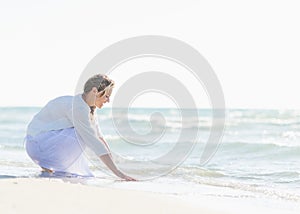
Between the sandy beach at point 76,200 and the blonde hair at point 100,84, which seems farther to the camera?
the blonde hair at point 100,84

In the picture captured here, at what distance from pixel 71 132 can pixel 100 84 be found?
1.98ft

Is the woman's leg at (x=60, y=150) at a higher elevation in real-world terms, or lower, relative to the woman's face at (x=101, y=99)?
lower

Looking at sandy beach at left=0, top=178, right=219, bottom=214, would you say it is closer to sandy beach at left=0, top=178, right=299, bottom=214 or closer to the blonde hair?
sandy beach at left=0, top=178, right=299, bottom=214

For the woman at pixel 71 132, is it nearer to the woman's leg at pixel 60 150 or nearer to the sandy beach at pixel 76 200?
the woman's leg at pixel 60 150

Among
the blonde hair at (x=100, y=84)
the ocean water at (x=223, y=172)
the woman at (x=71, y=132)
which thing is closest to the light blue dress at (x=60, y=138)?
the woman at (x=71, y=132)

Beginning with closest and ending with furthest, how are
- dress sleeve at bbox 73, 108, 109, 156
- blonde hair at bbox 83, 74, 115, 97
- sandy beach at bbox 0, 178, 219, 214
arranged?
sandy beach at bbox 0, 178, 219, 214 → dress sleeve at bbox 73, 108, 109, 156 → blonde hair at bbox 83, 74, 115, 97

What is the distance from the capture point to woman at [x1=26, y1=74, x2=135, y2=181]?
5.20 meters

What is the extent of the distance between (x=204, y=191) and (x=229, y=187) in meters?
0.68

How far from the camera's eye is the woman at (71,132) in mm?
5195

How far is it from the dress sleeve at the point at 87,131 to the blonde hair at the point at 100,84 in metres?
0.25

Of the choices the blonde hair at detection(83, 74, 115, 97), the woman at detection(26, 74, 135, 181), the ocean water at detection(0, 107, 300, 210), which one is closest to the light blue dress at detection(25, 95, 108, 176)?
the woman at detection(26, 74, 135, 181)

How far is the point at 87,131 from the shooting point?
204 inches

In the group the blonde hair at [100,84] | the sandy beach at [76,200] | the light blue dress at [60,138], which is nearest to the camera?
the sandy beach at [76,200]

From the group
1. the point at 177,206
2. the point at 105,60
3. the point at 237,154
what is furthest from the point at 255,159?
the point at 177,206
